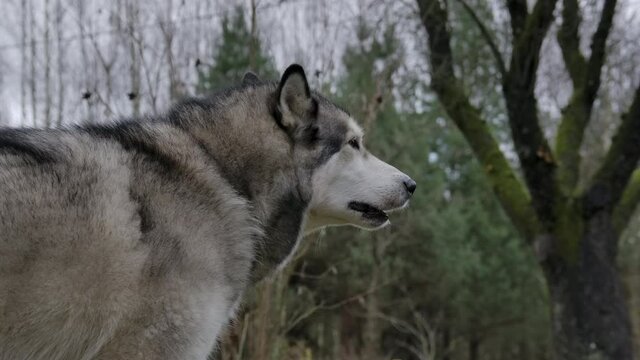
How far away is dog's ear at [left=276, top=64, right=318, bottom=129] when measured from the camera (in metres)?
3.58

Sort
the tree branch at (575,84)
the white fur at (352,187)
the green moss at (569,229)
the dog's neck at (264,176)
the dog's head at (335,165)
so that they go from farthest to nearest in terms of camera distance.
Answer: the tree branch at (575,84)
the green moss at (569,229)
the white fur at (352,187)
the dog's head at (335,165)
the dog's neck at (264,176)

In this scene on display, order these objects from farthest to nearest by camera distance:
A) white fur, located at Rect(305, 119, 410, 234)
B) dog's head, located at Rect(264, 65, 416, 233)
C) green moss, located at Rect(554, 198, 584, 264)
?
green moss, located at Rect(554, 198, 584, 264) → white fur, located at Rect(305, 119, 410, 234) → dog's head, located at Rect(264, 65, 416, 233)

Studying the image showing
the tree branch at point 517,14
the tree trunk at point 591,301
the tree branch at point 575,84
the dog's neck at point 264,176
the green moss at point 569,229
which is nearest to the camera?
the dog's neck at point 264,176

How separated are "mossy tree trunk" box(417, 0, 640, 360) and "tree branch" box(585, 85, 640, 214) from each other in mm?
12

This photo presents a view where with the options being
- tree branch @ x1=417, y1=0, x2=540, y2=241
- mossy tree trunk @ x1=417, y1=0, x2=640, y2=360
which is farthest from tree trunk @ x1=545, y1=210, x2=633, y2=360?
tree branch @ x1=417, y1=0, x2=540, y2=241

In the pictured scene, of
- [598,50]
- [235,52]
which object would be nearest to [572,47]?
[598,50]

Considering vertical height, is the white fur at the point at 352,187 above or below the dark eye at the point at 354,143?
below

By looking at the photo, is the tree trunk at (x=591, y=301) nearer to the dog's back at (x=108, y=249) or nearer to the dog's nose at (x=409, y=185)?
the dog's nose at (x=409, y=185)

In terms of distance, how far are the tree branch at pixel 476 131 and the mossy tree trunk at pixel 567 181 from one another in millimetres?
14

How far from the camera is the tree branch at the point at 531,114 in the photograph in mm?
9055

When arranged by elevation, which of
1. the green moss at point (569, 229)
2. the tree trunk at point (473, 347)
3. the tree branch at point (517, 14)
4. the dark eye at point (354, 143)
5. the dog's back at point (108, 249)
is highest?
the tree branch at point (517, 14)

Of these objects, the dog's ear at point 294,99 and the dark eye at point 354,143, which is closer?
the dog's ear at point 294,99

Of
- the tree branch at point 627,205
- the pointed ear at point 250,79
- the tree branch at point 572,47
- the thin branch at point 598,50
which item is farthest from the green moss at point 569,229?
the pointed ear at point 250,79

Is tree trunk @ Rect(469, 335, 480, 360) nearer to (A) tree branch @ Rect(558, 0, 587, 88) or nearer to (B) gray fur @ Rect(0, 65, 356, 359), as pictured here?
(A) tree branch @ Rect(558, 0, 587, 88)
